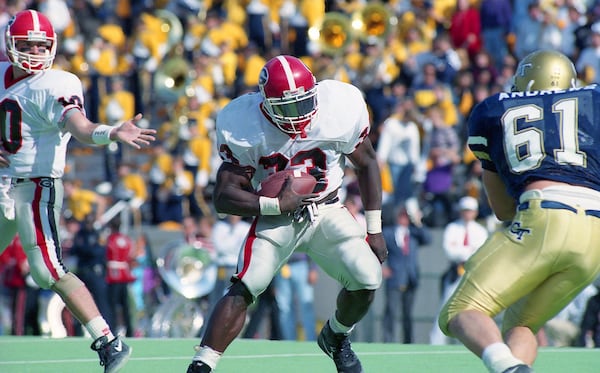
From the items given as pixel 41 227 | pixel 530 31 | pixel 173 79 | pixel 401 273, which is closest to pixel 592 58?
pixel 530 31

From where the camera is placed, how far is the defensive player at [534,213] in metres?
4.48

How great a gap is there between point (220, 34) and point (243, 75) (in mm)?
866

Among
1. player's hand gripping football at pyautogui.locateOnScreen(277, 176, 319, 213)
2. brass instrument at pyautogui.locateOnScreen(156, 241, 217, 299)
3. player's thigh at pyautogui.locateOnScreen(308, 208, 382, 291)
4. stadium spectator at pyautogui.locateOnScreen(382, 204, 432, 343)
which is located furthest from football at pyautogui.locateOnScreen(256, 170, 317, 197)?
brass instrument at pyautogui.locateOnScreen(156, 241, 217, 299)

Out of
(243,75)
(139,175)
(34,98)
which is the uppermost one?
(34,98)

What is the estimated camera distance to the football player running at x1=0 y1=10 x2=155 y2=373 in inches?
234

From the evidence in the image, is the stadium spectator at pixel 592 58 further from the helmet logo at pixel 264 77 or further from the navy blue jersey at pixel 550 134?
the navy blue jersey at pixel 550 134

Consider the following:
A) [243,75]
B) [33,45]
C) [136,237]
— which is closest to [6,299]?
[136,237]

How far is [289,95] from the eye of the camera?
517 centimetres

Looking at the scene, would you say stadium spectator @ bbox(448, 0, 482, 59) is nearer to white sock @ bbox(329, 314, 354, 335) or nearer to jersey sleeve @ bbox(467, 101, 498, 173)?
white sock @ bbox(329, 314, 354, 335)

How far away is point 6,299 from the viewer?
1307cm

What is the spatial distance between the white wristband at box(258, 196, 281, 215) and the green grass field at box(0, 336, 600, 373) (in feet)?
5.08

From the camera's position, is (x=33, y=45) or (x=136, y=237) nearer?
(x=33, y=45)

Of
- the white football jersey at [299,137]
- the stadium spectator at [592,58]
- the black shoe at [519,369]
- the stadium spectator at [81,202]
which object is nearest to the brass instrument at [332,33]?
the stadium spectator at [592,58]

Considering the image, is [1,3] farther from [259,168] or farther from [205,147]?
[259,168]
